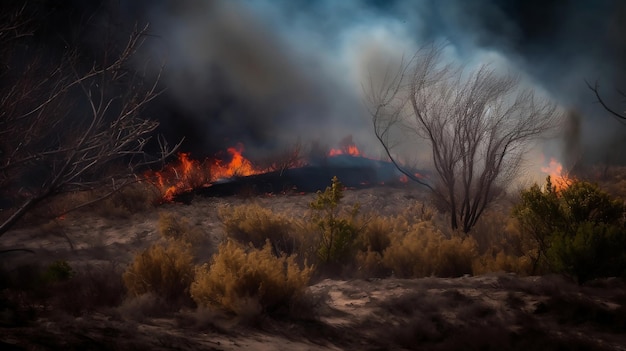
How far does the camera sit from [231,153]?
62.2ft

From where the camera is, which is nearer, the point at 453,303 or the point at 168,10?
the point at 453,303

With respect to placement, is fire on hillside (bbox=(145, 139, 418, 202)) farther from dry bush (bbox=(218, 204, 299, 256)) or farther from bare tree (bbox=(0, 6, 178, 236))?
bare tree (bbox=(0, 6, 178, 236))

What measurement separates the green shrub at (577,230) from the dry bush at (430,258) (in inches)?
43.7

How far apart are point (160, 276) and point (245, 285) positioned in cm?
125

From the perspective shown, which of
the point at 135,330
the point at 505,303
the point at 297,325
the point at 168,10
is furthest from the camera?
the point at 168,10

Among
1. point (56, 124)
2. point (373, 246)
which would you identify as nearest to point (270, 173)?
point (373, 246)

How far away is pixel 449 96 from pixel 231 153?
1191 centimetres

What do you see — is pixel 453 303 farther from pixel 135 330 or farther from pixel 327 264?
pixel 135 330

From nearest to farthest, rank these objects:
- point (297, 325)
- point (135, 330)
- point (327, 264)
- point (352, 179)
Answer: point (135, 330) → point (297, 325) → point (327, 264) → point (352, 179)

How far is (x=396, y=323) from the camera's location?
4.37 m

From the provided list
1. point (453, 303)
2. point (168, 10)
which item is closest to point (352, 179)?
point (168, 10)

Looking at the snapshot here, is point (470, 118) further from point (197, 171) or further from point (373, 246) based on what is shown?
point (197, 171)

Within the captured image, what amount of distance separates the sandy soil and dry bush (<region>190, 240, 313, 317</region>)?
18 centimetres

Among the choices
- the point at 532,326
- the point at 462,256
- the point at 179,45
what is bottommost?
the point at 532,326
